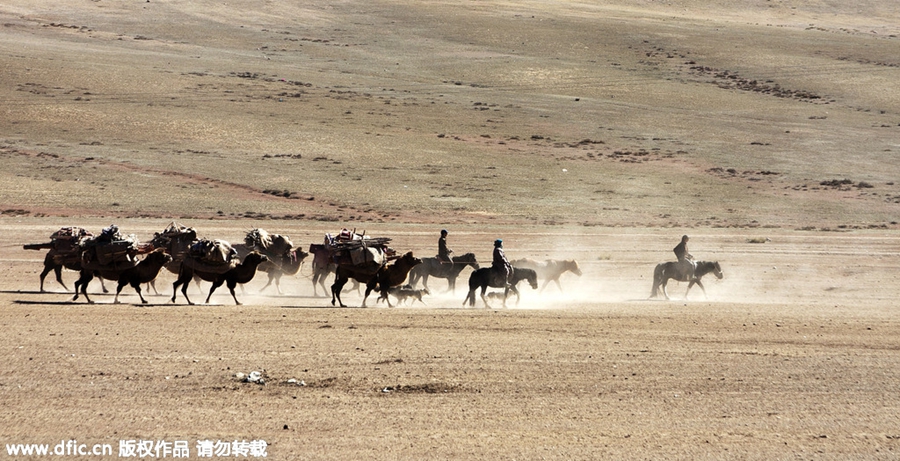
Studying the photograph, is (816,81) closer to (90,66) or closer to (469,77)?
(469,77)

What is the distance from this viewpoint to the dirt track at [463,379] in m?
12.2

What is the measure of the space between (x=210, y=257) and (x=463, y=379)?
9040mm

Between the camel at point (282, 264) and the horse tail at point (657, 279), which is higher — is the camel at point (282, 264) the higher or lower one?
the lower one

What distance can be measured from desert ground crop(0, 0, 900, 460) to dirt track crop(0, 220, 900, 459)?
69mm

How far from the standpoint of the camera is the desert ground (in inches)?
517

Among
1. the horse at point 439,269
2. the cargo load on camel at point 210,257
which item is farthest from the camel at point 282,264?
the cargo load on camel at point 210,257

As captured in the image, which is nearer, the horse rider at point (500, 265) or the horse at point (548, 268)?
the horse rider at point (500, 265)

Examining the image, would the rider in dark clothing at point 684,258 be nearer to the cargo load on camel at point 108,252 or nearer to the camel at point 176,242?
the camel at point 176,242

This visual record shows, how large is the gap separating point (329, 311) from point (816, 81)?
219ft

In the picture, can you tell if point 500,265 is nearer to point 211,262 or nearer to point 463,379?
point 211,262

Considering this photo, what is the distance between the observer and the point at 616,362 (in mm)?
15891

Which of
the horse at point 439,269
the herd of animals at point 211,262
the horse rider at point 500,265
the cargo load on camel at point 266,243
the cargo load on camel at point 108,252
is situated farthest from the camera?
the horse at point 439,269

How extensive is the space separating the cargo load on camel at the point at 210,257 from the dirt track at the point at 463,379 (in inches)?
39.1

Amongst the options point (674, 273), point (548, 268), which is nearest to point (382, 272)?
point (548, 268)
